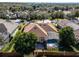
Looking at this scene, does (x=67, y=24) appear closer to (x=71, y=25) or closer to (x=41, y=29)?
(x=71, y=25)

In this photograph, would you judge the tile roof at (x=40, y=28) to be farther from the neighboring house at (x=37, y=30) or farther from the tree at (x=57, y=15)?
the tree at (x=57, y=15)

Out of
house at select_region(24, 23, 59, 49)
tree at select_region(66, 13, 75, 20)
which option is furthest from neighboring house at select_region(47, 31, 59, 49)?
tree at select_region(66, 13, 75, 20)

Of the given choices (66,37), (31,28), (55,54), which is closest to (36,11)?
(31,28)

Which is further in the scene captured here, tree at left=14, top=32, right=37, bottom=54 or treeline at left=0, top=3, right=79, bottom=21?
treeline at left=0, top=3, right=79, bottom=21

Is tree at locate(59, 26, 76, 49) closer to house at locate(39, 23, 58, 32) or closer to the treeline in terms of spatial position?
house at locate(39, 23, 58, 32)

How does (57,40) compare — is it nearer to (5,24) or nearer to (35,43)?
(35,43)

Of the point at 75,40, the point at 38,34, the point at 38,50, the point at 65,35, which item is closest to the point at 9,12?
the point at 38,34
